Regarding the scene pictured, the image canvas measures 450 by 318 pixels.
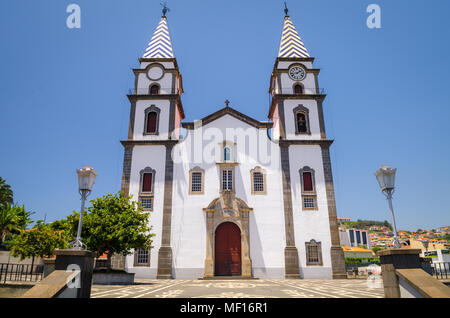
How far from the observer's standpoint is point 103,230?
47.4 feet

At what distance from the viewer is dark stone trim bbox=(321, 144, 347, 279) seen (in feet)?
63.6

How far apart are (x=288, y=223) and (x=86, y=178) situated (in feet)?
49.7

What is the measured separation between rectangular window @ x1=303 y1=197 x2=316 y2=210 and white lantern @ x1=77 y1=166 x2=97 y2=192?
52.1 feet

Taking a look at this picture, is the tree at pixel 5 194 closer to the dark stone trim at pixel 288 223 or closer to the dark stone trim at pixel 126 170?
the dark stone trim at pixel 126 170

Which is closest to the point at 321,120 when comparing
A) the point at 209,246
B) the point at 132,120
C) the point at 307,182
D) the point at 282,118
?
the point at 282,118

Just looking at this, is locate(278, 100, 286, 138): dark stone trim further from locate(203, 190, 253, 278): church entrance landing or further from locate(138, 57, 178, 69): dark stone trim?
locate(138, 57, 178, 69): dark stone trim

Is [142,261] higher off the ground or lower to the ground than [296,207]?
lower

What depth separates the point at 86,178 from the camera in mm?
7980

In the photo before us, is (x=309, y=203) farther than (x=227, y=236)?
Yes

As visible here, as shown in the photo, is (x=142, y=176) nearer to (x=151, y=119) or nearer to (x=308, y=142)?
(x=151, y=119)

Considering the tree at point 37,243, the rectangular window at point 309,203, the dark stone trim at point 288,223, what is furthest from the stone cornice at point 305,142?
the tree at point 37,243
